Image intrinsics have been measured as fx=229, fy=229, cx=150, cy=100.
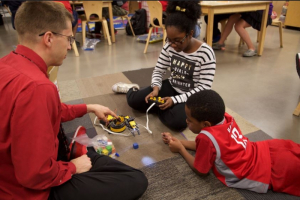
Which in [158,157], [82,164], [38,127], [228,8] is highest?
[228,8]

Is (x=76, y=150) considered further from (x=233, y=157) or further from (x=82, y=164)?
(x=233, y=157)

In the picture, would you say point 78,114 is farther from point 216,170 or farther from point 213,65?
point 213,65

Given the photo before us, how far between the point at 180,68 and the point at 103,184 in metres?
1.07

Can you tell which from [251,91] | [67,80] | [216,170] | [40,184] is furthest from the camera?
[67,80]

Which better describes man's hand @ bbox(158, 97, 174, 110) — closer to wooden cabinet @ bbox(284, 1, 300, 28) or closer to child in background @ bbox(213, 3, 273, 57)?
child in background @ bbox(213, 3, 273, 57)

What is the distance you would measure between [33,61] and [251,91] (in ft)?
6.92

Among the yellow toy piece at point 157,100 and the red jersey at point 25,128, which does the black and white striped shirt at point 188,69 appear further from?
the red jersey at point 25,128

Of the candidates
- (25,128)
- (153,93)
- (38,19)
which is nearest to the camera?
(25,128)

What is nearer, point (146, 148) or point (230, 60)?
point (146, 148)

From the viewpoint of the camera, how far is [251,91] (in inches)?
92.7

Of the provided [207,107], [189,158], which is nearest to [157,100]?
[189,158]

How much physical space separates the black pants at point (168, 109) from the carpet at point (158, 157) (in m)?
0.06

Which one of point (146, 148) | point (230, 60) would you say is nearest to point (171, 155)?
point (146, 148)

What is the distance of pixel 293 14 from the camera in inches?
193
